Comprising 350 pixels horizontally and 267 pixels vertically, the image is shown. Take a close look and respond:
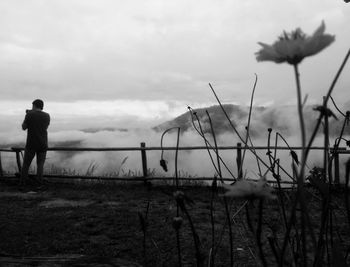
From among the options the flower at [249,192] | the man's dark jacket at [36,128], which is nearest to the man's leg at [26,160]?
the man's dark jacket at [36,128]

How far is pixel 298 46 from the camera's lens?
764 mm

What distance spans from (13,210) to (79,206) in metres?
0.87

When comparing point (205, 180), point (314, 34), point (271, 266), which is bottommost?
point (271, 266)

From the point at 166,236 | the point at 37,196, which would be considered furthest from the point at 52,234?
the point at 37,196

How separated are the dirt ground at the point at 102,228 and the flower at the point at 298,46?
1.20m

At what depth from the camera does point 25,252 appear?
3883 millimetres

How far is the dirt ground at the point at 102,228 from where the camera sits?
3537 millimetres

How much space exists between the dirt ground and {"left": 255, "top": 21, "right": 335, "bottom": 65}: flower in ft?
3.93

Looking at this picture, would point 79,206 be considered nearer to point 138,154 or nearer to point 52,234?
point 52,234

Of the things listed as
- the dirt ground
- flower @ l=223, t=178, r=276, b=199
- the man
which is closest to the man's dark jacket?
the man

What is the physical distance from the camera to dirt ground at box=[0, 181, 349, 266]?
11.6 feet

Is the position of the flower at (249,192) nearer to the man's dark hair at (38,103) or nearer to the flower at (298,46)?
the flower at (298,46)

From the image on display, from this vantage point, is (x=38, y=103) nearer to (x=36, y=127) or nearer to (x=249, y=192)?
(x=36, y=127)

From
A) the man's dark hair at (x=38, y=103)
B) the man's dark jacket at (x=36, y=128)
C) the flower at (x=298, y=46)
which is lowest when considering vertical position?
the flower at (x=298, y=46)
